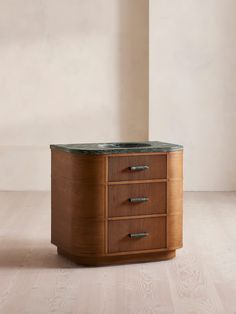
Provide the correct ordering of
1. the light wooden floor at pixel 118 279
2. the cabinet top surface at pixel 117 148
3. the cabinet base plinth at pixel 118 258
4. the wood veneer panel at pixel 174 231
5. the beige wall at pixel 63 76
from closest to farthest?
the light wooden floor at pixel 118 279 < the cabinet top surface at pixel 117 148 < the cabinet base plinth at pixel 118 258 < the wood veneer panel at pixel 174 231 < the beige wall at pixel 63 76

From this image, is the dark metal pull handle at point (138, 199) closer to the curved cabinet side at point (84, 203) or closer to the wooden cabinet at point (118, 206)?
the wooden cabinet at point (118, 206)

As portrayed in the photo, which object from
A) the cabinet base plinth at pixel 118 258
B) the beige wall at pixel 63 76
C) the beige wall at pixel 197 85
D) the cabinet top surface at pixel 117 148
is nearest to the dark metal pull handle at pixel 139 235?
the cabinet base plinth at pixel 118 258

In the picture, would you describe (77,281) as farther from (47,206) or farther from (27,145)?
(27,145)

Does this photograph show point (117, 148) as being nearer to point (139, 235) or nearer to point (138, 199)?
point (138, 199)

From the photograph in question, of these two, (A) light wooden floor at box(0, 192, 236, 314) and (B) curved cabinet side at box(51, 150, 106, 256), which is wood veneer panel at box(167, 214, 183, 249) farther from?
(B) curved cabinet side at box(51, 150, 106, 256)

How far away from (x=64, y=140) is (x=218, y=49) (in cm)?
174

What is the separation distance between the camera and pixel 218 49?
7.02 meters

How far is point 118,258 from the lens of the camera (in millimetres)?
4027

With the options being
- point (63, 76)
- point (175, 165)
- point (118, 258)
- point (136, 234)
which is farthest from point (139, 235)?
point (63, 76)

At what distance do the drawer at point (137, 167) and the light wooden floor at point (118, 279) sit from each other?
0.49 m

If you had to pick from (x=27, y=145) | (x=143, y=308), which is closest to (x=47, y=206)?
(x=27, y=145)

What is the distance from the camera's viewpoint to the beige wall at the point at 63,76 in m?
7.09

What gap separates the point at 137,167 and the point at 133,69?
133 inches

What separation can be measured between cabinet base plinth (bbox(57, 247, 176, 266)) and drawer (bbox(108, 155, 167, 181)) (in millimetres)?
436
